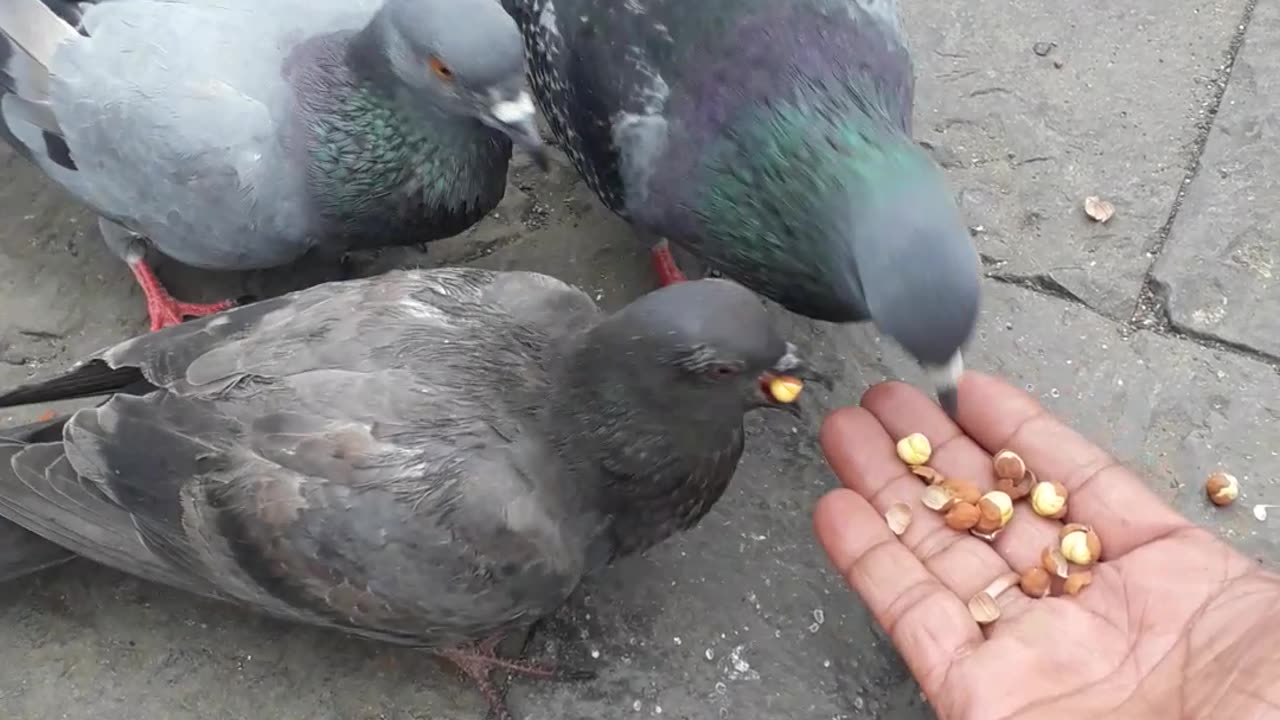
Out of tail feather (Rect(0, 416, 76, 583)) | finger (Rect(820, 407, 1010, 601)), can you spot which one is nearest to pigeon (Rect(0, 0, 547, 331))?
tail feather (Rect(0, 416, 76, 583))

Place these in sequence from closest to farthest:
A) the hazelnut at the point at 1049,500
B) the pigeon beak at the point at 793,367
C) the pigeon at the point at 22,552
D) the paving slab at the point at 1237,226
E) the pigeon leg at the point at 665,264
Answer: the pigeon beak at the point at 793,367
the hazelnut at the point at 1049,500
the pigeon at the point at 22,552
the paving slab at the point at 1237,226
the pigeon leg at the point at 665,264

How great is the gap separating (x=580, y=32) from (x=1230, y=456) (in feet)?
7.76

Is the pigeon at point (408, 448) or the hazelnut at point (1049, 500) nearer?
the pigeon at point (408, 448)

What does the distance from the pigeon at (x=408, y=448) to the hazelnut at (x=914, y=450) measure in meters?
0.47

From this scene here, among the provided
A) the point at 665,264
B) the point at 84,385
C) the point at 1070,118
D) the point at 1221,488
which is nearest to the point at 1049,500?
the point at 1221,488

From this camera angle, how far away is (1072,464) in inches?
118

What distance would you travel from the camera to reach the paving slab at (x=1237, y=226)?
3617mm

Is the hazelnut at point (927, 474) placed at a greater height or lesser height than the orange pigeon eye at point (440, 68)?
lesser

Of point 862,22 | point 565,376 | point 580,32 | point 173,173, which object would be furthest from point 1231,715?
point 173,173

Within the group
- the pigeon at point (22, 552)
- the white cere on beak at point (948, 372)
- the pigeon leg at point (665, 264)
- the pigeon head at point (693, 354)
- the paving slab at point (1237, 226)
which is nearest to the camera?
the pigeon head at point (693, 354)

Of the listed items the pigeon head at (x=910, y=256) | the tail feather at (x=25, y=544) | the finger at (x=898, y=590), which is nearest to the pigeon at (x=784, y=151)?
the pigeon head at (x=910, y=256)

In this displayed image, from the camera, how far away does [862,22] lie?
3.00m

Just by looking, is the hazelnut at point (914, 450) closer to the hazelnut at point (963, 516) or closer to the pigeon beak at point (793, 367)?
the hazelnut at point (963, 516)

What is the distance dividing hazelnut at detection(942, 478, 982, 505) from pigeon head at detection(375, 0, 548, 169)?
4.71 feet
